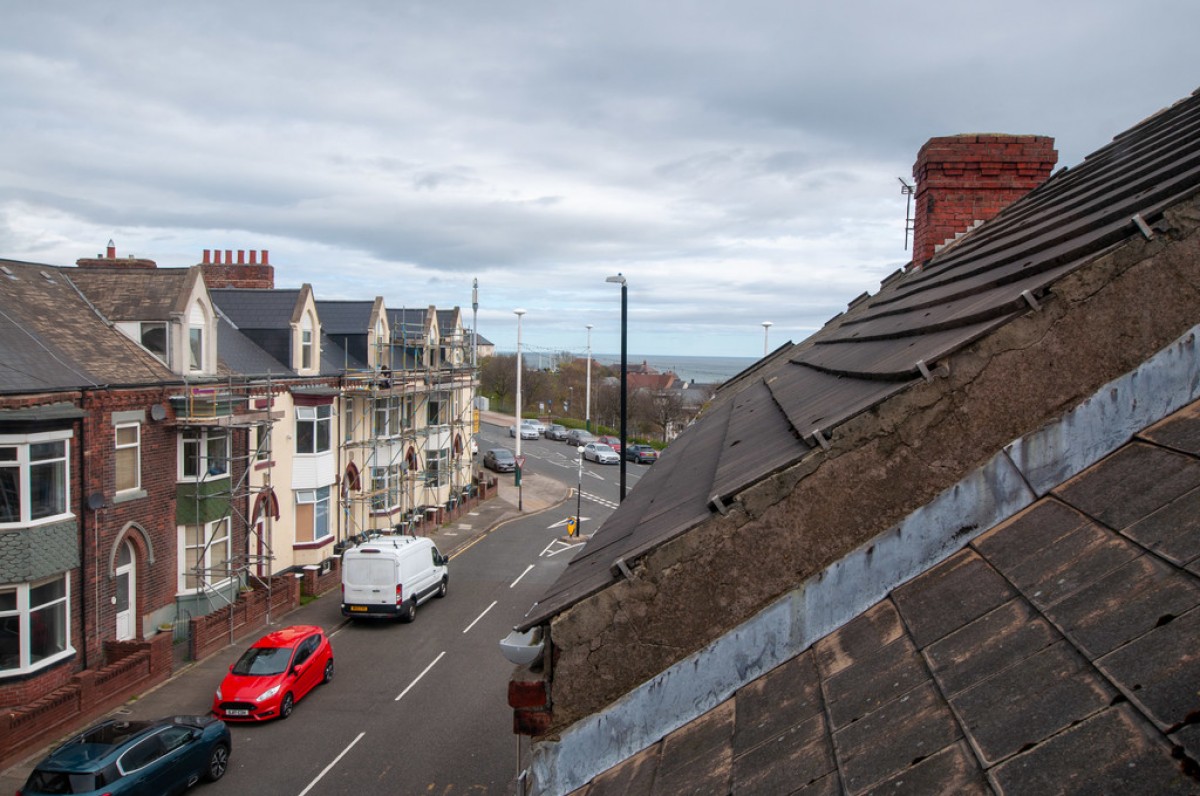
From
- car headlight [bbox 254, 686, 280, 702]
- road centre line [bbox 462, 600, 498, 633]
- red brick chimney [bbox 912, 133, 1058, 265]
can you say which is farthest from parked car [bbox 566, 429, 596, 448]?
red brick chimney [bbox 912, 133, 1058, 265]

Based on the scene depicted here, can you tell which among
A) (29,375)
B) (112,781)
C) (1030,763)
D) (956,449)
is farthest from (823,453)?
(29,375)

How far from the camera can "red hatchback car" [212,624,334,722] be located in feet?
57.2

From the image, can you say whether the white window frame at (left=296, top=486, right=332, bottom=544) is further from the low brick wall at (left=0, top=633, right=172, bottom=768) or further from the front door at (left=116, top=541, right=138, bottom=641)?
the low brick wall at (left=0, top=633, right=172, bottom=768)

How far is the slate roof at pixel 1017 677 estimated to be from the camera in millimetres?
1782

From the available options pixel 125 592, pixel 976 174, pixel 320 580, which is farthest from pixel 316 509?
pixel 976 174

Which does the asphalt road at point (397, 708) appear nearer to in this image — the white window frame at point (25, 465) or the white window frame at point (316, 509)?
the white window frame at point (316, 509)

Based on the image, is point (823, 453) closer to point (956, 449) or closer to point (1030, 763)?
point (956, 449)

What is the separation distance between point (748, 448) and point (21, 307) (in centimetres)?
2137

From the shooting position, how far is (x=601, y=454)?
62938 millimetres

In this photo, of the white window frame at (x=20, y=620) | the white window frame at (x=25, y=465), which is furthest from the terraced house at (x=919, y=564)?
the white window frame at (x=20, y=620)

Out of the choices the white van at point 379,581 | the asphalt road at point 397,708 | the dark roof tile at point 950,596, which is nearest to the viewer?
the dark roof tile at point 950,596

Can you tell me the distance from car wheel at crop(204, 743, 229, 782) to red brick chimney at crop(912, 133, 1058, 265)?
571 inches

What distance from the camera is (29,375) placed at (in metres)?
17.3

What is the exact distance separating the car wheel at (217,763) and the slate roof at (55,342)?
809cm
